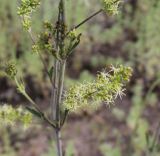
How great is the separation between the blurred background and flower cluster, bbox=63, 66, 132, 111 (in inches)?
108

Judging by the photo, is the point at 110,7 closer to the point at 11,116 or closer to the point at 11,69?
the point at 11,69

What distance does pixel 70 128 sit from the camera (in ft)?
19.1

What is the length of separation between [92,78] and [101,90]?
3866 millimetres

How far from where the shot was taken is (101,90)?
2.19 meters

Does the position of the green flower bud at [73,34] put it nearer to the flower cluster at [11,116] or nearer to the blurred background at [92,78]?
the flower cluster at [11,116]

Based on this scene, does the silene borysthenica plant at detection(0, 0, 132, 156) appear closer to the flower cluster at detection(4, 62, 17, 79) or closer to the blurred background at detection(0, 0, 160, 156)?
the flower cluster at detection(4, 62, 17, 79)

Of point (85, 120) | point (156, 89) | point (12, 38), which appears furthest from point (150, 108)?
point (12, 38)

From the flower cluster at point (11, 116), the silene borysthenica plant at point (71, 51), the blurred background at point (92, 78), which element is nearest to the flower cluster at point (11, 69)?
the silene borysthenica plant at point (71, 51)

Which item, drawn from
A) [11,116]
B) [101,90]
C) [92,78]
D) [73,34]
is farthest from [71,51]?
[92,78]

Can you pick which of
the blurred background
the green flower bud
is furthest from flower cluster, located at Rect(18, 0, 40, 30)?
the blurred background

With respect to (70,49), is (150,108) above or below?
below

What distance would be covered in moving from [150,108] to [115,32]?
128 cm

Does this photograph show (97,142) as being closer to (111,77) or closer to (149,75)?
(149,75)

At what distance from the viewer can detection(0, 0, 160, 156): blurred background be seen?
556 cm
